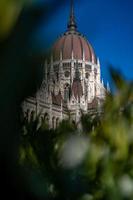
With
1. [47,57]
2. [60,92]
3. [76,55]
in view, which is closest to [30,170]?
[47,57]

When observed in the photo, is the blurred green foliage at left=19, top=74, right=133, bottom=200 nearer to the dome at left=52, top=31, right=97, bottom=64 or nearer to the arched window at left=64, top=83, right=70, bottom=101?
the arched window at left=64, top=83, right=70, bottom=101

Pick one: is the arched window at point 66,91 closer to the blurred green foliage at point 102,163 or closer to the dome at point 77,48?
the dome at point 77,48

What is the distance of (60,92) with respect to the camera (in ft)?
219

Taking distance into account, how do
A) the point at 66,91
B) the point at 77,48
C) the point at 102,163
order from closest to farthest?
the point at 102,163
the point at 66,91
the point at 77,48

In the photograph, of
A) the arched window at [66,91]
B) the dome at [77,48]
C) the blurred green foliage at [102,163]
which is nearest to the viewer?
the blurred green foliage at [102,163]

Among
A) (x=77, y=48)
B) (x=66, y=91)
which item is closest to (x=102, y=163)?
(x=66, y=91)

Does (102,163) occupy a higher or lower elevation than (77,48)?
lower

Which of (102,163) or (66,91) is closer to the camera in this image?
(102,163)

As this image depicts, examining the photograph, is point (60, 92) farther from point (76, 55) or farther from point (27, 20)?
point (27, 20)

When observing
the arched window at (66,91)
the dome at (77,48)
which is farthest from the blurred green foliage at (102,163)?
the dome at (77,48)

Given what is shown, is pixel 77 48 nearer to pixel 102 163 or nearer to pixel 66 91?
pixel 66 91

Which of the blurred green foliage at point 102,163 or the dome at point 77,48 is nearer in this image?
the blurred green foliage at point 102,163

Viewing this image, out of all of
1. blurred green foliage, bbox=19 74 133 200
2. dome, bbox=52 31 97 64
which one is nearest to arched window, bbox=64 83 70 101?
dome, bbox=52 31 97 64

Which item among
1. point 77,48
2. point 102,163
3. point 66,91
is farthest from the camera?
point 77,48
